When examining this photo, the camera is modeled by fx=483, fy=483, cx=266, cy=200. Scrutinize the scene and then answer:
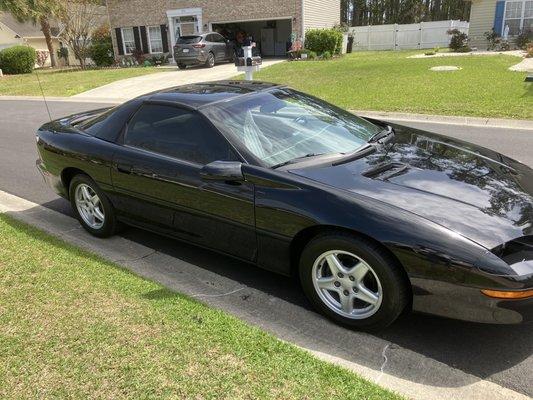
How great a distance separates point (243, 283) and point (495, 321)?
1.79 m

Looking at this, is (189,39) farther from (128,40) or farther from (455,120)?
(455,120)

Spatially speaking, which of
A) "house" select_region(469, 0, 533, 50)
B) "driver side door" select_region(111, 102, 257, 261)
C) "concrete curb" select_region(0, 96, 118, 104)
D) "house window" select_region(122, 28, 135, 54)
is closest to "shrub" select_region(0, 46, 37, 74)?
"house window" select_region(122, 28, 135, 54)

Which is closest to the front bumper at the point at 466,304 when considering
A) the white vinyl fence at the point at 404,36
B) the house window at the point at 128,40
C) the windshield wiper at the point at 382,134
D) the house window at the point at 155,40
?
the windshield wiper at the point at 382,134

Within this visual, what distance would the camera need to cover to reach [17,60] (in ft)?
96.5

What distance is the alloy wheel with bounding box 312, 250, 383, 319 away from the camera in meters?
2.86

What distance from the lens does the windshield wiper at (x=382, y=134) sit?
12.7 feet

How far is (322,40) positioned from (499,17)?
29.2 ft

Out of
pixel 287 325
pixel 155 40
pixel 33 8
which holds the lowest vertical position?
pixel 287 325

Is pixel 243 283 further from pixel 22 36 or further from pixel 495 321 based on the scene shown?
pixel 22 36

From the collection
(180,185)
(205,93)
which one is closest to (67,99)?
(205,93)

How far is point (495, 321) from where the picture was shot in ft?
8.47

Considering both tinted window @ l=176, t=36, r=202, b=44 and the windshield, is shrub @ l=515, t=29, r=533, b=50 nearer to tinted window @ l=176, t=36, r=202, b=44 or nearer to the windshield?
tinted window @ l=176, t=36, r=202, b=44

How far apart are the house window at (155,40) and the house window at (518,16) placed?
1912 cm

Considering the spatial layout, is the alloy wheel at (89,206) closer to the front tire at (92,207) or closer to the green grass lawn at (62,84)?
the front tire at (92,207)
